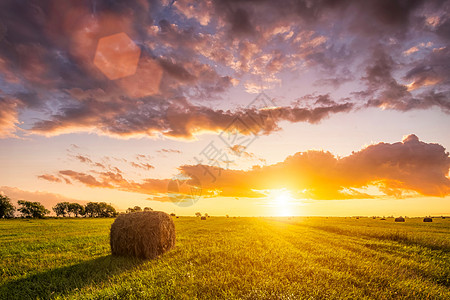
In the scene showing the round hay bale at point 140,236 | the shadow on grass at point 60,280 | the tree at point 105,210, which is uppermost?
the round hay bale at point 140,236

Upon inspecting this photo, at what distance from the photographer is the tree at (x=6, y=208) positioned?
86.5m

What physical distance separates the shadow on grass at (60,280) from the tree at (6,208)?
11008cm

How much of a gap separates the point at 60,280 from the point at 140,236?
4.41 metres

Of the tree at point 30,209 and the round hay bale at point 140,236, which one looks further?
the tree at point 30,209

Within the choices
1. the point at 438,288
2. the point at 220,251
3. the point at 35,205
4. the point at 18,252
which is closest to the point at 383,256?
the point at 438,288

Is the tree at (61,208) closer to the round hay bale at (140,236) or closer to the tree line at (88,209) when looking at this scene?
the tree line at (88,209)

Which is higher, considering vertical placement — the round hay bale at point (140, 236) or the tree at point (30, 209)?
the round hay bale at point (140, 236)

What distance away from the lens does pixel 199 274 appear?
764cm

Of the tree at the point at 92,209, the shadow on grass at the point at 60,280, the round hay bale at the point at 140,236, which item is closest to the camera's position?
the shadow on grass at the point at 60,280

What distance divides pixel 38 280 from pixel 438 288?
13.5m

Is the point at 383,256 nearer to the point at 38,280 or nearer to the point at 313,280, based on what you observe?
the point at 313,280

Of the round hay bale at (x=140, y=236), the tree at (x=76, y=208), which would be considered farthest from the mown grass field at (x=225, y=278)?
the tree at (x=76, y=208)

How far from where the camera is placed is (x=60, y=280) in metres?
7.85

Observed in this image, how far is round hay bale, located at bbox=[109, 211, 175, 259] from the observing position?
12023 millimetres
